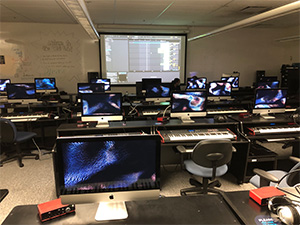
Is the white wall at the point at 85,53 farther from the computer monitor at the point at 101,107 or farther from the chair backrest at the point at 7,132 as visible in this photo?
the computer monitor at the point at 101,107

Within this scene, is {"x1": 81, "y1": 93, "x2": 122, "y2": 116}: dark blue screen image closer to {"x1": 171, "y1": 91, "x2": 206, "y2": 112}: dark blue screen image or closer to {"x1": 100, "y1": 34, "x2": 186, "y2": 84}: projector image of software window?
{"x1": 171, "y1": 91, "x2": 206, "y2": 112}: dark blue screen image

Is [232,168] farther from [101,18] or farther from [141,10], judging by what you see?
[101,18]

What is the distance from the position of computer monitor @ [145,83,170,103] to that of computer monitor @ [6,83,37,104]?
239 centimetres

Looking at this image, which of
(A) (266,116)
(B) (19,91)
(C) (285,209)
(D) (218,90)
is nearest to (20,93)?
(B) (19,91)

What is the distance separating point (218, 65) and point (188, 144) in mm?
5835

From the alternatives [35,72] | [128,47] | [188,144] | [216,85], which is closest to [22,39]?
[35,72]

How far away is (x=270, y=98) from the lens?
A: 10.4 ft

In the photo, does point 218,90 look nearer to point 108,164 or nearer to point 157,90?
point 157,90

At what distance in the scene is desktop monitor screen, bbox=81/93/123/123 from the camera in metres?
2.83

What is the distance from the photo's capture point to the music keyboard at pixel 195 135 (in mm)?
2521

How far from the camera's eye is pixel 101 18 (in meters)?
5.84

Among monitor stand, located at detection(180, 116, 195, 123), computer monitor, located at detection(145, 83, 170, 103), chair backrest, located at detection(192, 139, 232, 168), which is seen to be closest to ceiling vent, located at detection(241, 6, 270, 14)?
computer monitor, located at detection(145, 83, 170, 103)

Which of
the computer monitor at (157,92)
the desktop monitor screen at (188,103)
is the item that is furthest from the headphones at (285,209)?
the computer monitor at (157,92)

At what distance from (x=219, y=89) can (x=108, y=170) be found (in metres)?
4.23
